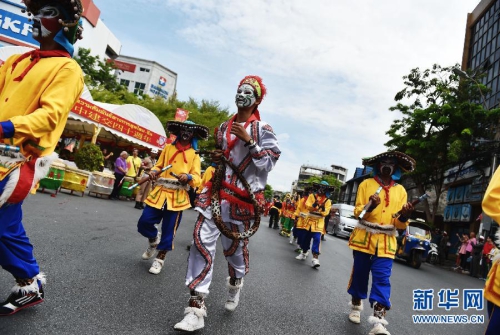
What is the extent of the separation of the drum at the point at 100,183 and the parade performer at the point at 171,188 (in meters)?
8.39

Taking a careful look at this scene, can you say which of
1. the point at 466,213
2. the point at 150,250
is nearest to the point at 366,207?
the point at 150,250

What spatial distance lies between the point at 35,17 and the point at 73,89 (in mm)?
588

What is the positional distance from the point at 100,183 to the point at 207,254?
1085 centimetres

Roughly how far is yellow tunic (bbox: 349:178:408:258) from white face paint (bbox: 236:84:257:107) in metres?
1.99

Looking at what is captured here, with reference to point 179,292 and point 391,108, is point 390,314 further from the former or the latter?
point 391,108

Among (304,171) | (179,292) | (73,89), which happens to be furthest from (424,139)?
(304,171)

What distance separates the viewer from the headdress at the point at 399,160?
15.3 feet

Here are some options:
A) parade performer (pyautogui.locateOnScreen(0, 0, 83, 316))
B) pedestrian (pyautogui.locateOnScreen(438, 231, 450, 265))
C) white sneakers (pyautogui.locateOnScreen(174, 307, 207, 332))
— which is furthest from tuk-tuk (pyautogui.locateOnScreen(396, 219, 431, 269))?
parade performer (pyautogui.locateOnScreen(0, 0, 83, 316))

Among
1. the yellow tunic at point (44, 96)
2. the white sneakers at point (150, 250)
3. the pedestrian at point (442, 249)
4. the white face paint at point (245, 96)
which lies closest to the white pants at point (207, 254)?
the white face paint at point (245, 96)

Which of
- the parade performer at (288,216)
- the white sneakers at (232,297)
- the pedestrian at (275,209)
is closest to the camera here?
the white sneakers at (232,297)

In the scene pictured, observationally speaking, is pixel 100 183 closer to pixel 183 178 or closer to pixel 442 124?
pixel 183 178

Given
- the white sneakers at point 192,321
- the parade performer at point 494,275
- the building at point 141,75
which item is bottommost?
the white sneakers at point 192,321

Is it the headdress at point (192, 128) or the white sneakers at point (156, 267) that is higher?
→ the headdress at point (192, 128)

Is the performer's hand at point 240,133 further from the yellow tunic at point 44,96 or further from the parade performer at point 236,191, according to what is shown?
the yellow tunic at point 44,96
